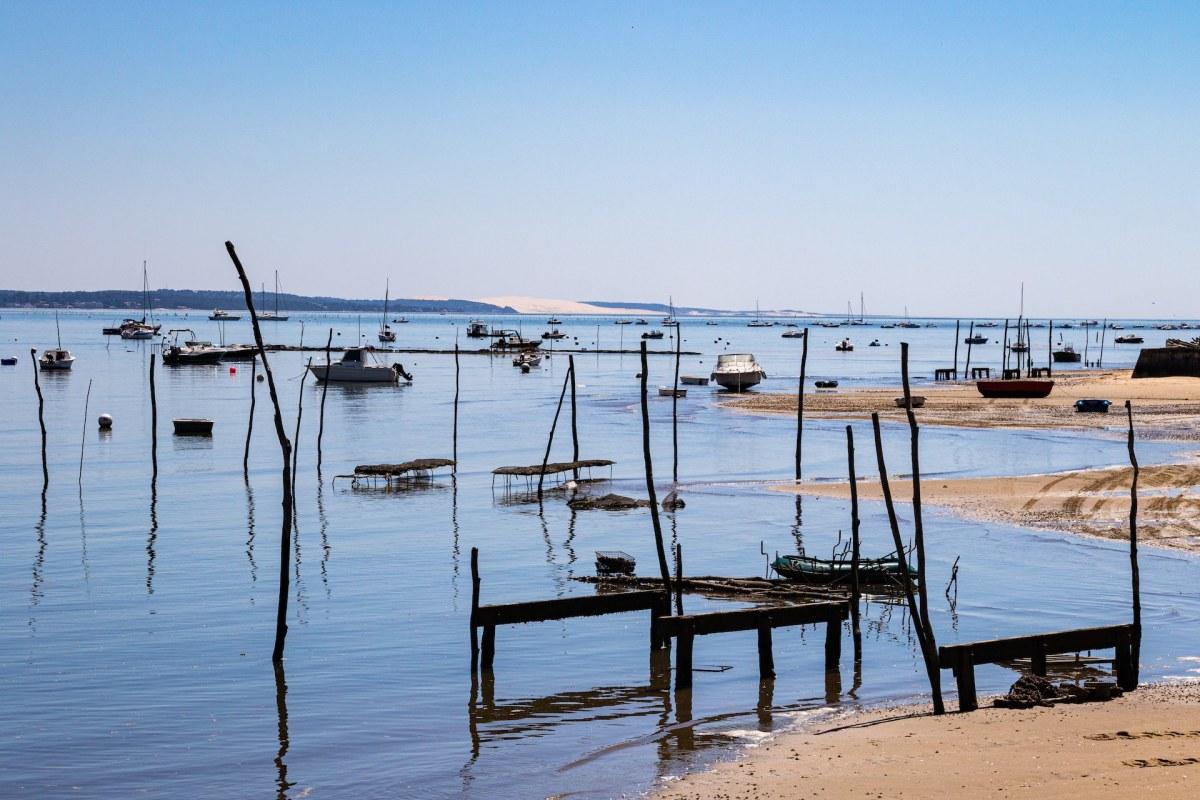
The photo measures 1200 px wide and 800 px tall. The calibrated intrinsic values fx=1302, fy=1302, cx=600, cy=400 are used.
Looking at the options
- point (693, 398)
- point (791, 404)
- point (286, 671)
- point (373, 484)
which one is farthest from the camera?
point (693, 398)

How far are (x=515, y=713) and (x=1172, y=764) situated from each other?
775cm

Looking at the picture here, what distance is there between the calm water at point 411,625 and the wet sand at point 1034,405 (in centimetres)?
862

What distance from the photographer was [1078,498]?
33.7 meters

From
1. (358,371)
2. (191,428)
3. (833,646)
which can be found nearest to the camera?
(833,646)

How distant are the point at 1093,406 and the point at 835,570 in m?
44.2

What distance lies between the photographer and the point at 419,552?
28531mm

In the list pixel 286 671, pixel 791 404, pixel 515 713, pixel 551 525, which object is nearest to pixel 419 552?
pixel 551 525

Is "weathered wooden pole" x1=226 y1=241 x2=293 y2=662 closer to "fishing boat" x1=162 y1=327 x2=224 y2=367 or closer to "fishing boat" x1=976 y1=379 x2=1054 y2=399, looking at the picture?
"fishing boat" x1=976 y1=379 x2=1054 y2=399

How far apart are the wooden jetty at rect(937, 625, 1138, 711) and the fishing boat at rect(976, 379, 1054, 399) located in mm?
56723

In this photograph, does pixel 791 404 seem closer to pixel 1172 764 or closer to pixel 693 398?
pixel 693 398

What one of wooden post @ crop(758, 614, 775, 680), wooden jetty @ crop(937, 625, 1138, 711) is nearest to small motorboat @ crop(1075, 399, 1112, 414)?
wooden jetty @ crop(937, 625, 1138, 711)

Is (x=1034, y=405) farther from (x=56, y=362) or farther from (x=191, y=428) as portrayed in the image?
(x=56, y=362)

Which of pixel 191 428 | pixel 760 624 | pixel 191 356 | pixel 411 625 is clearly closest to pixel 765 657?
pixel 760 624

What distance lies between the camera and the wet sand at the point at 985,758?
11.6 m
